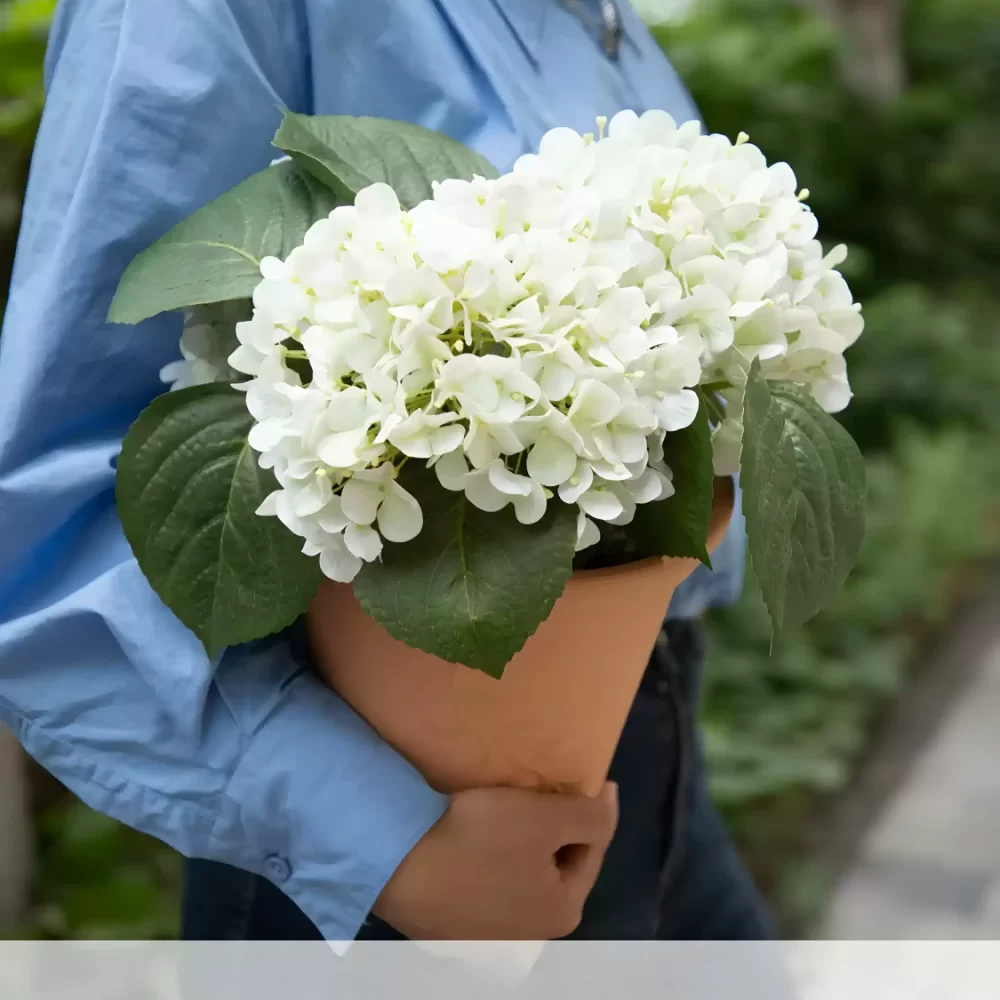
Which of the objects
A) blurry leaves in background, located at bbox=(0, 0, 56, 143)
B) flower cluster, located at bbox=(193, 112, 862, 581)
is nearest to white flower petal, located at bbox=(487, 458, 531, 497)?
flower cluster, located at bbox=(193, 112, 862, 581)

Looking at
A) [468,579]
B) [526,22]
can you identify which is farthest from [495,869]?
[526,22]

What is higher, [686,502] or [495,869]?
[686,502]

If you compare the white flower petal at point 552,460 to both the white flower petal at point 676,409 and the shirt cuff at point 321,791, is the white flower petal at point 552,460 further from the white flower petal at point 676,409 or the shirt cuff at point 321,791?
the shirt cuff at point 321,791

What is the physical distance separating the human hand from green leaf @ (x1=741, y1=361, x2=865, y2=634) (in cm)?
15

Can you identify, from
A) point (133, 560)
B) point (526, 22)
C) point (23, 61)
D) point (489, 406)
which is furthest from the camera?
point (23, 61)

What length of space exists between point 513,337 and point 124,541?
0.22 meters

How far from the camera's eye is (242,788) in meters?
0.47

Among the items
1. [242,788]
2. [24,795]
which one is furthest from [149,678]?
[24,795]

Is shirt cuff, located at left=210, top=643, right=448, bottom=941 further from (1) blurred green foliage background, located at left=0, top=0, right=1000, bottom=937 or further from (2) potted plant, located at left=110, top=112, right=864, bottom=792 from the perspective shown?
(1) blurred green foliage background, located at left=0, top=0, right=1000, bottom=937

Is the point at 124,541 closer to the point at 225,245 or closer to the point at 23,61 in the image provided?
the point at 225,245

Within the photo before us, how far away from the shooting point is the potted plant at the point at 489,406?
1.15 feet

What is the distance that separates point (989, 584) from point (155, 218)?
6.53ft

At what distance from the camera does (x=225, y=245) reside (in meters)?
0.42

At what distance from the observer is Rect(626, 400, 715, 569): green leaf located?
1.26 ft
